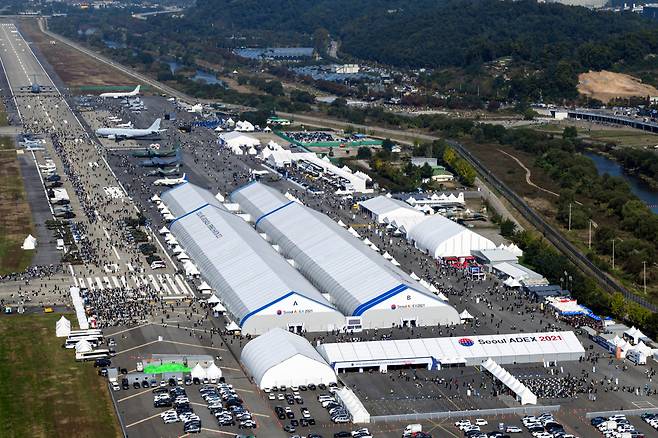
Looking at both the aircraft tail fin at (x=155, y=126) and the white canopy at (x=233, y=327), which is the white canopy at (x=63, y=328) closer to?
the white canopy at (x=233, y=327)

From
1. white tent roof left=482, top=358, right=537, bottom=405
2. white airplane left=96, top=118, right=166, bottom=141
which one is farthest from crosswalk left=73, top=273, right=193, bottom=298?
white airplane left=96, top=118, right=166, bottom=141

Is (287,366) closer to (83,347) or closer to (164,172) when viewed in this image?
(83,347)

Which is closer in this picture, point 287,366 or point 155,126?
point 287,366

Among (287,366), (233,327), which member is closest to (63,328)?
(233,327)

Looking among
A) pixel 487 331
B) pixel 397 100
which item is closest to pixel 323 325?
pixel 487 331

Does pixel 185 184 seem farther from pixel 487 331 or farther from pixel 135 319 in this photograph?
pixel 487 331
